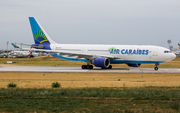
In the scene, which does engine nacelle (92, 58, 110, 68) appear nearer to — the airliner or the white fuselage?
the airliner

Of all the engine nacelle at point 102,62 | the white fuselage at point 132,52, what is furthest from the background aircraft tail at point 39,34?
the engine nacelle at point 102,62

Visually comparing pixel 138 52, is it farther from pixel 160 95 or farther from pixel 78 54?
pixel 160 95

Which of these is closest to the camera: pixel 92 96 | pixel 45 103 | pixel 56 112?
Answer: pixel 56 112

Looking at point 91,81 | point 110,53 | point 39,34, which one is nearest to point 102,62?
point 110,53

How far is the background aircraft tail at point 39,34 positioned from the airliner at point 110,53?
2.34 feet

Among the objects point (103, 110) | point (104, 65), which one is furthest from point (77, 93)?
point (104, 65)

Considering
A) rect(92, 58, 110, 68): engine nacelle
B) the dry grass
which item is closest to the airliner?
rect(92, 58, 110, 68): engine nacelle

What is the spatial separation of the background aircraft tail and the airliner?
712 mm

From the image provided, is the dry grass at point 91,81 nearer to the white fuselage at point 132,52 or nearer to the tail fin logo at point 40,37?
the white fuselage at point 132,52

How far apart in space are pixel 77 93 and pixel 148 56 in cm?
2413

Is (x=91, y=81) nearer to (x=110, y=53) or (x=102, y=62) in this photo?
(x=102, y=62)

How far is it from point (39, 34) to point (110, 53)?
45.5ft

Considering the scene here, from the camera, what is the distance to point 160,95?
53.6 ft

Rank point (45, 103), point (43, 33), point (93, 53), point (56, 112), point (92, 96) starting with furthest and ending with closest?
point (43, 33), point (93, 53), point (92, 96), point (45, 103), point (56, 112)
